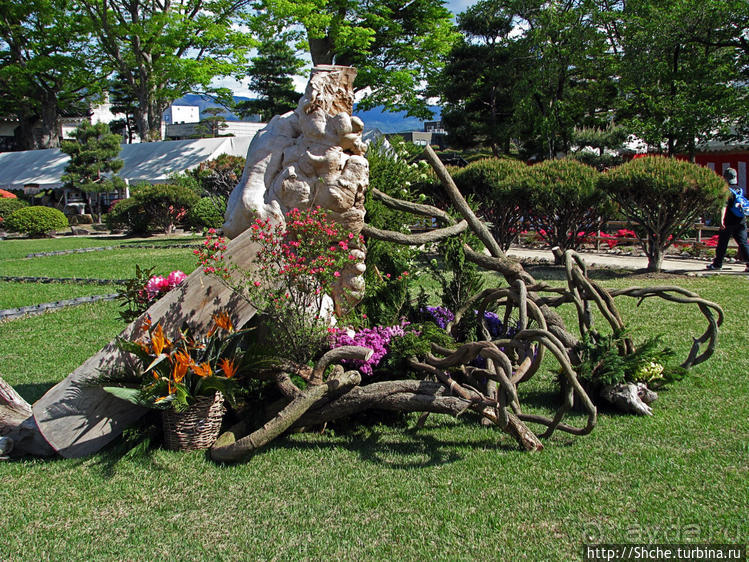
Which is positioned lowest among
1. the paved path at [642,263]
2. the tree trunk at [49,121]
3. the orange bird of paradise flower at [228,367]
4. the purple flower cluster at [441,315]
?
the paved path at [642,263]

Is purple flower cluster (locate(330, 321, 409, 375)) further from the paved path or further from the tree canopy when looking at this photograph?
the tree canopy

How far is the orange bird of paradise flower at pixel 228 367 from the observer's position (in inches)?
146

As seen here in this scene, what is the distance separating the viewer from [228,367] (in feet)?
12.2

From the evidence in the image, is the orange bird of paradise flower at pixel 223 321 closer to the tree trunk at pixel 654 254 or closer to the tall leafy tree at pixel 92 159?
the tree trunk at pixel 654 254

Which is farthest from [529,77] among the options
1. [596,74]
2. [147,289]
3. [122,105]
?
[122,105]

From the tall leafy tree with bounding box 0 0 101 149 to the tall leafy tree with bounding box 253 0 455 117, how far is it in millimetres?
14599

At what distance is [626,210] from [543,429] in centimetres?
855

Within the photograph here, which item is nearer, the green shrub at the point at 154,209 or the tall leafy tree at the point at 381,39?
the green shrub at the point at 154,209

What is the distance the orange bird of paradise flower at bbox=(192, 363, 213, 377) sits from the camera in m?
3.58

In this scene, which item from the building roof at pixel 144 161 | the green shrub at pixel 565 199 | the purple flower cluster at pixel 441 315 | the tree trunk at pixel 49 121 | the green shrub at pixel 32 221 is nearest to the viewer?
the purple flower cluster at pixel 441 315

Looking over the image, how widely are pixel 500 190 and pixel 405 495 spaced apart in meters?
10.0

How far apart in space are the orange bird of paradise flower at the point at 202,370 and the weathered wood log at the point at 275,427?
0.44 m

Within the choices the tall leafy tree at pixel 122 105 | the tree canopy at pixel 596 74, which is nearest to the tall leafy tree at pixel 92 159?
the tree canopy at pixel 596 74

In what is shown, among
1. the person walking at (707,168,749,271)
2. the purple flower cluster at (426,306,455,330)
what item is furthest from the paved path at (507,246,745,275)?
the purple flower cluster at (426,306,455,330)
